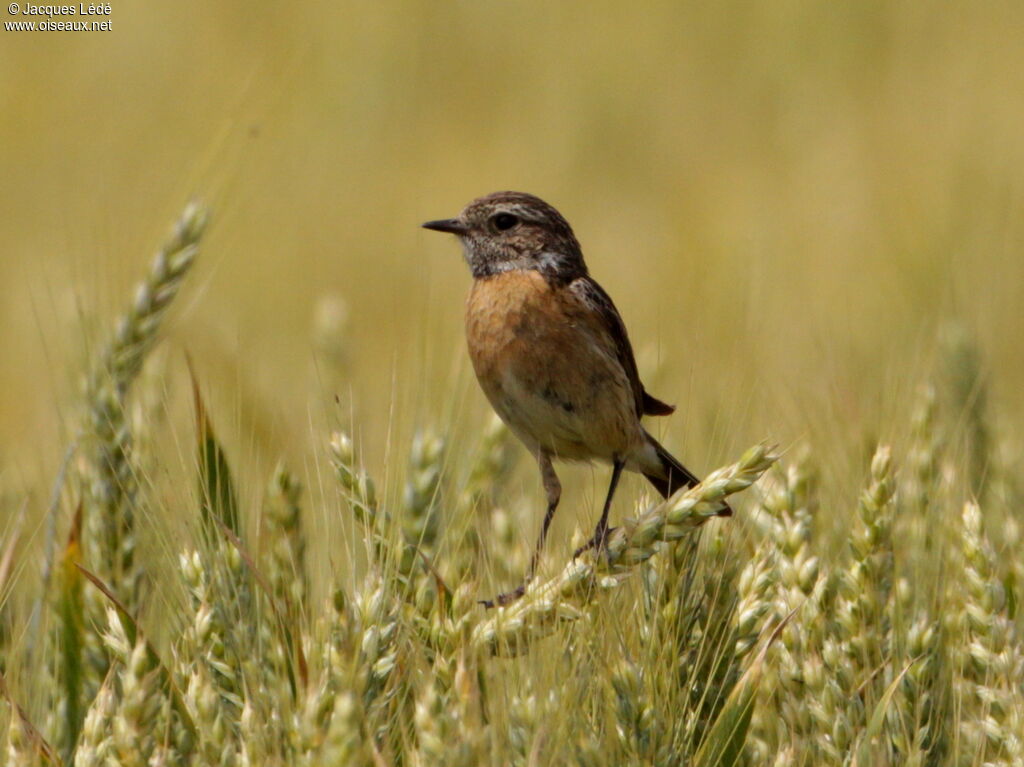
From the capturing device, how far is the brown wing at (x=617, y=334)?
518 centimetres

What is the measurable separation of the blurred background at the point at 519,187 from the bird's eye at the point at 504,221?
0.40m

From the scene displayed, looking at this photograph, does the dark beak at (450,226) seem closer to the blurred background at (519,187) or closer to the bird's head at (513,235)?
the bird's head at (513,235)

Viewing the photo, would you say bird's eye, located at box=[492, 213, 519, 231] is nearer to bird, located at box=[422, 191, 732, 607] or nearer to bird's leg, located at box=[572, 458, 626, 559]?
bird, located at box=[422, 191, 732, 607]

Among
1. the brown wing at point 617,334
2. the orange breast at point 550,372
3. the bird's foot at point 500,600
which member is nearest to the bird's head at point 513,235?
the brown wing at point 617,334

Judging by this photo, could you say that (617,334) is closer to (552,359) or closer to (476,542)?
(552,359)

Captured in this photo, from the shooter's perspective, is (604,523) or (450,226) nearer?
(604,523)

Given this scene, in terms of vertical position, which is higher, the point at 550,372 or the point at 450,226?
the point at 450,226

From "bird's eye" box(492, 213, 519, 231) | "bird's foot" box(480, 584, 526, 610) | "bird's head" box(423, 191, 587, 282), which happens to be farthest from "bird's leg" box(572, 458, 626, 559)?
"bird's eye" box(492, 213, 519, 231)

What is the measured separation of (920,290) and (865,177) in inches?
189

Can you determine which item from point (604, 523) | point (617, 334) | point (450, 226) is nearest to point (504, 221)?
point (450, 226)

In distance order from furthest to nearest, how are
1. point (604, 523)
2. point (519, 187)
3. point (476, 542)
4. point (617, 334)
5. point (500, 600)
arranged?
point (519, 187)
point (617, 334)
point (604, 523)
point (476, 542)
point (500, 600)

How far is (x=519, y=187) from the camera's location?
1095 cm

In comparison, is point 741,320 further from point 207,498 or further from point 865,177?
point 865,177

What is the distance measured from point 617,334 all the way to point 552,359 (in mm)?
400
